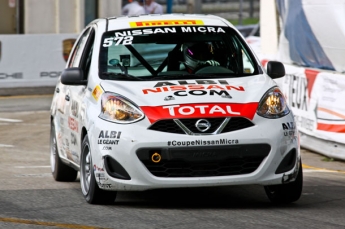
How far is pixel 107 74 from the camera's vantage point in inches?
354

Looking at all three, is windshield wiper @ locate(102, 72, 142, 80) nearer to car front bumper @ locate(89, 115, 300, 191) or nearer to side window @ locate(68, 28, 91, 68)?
car front bumper @ locate(89, 115, 300, 191)

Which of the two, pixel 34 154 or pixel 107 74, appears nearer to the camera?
pixel 107 74

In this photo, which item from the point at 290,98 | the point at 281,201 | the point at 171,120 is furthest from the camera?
the point at 290,98

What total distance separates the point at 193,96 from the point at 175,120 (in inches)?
13.6

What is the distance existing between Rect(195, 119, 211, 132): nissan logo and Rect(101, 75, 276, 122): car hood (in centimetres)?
5

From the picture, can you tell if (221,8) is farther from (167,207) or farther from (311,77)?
(167,207)

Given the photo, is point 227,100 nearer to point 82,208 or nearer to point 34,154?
point 82,208

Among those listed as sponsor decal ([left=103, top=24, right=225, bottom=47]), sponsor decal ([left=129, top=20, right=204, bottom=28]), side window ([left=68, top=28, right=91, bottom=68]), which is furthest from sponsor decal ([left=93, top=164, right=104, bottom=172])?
side window ([left=68, top=28, right=91, bottom=68])

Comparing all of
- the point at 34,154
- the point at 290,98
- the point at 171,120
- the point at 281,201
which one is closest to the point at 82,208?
the point at 171,120

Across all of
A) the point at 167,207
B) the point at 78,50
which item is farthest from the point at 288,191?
the point at 78,50

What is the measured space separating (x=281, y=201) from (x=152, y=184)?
48.9 inches

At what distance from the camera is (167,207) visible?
841 cm

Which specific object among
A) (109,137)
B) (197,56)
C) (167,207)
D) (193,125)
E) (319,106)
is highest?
(197,56)

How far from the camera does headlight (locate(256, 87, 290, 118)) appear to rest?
832 cm
